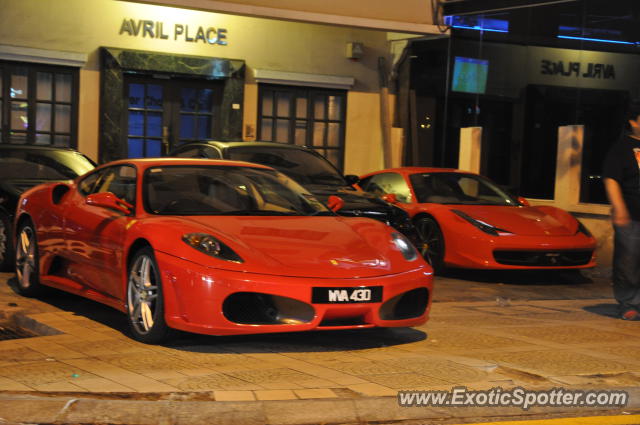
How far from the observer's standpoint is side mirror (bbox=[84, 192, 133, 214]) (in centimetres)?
713

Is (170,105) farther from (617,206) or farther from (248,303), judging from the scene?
(248,303)

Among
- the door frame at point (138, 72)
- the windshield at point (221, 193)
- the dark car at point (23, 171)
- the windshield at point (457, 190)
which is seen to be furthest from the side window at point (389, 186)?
the door frame at point (138, 72)

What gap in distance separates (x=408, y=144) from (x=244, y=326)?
1323 cm

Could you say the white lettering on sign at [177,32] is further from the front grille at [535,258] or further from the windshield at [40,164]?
the front grille at [535,258]

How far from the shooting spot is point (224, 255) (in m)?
6.39

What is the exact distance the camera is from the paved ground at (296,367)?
4.89 m

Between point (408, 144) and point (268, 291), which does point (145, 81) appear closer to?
point (408, 144)

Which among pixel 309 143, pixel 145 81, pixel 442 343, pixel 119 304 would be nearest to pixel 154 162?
pixel 119 304

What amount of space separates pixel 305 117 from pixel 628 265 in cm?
1136

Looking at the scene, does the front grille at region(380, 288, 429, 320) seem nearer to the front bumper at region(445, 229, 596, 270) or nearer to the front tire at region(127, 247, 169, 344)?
the front tire at region(127, 247, 169, 344)

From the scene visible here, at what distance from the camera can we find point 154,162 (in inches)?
305

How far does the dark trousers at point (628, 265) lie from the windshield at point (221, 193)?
250 cm

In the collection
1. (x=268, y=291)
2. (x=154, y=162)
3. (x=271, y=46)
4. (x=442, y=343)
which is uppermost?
(x=271, y=46)

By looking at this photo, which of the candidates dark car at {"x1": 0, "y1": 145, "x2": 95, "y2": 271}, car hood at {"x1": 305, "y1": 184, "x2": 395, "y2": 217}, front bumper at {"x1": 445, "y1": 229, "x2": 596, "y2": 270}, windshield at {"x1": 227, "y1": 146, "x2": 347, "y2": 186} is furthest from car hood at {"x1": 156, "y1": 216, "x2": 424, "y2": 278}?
windshield at {"x1": 227, "y1": 146, "x2": 347, "y2": 186}
